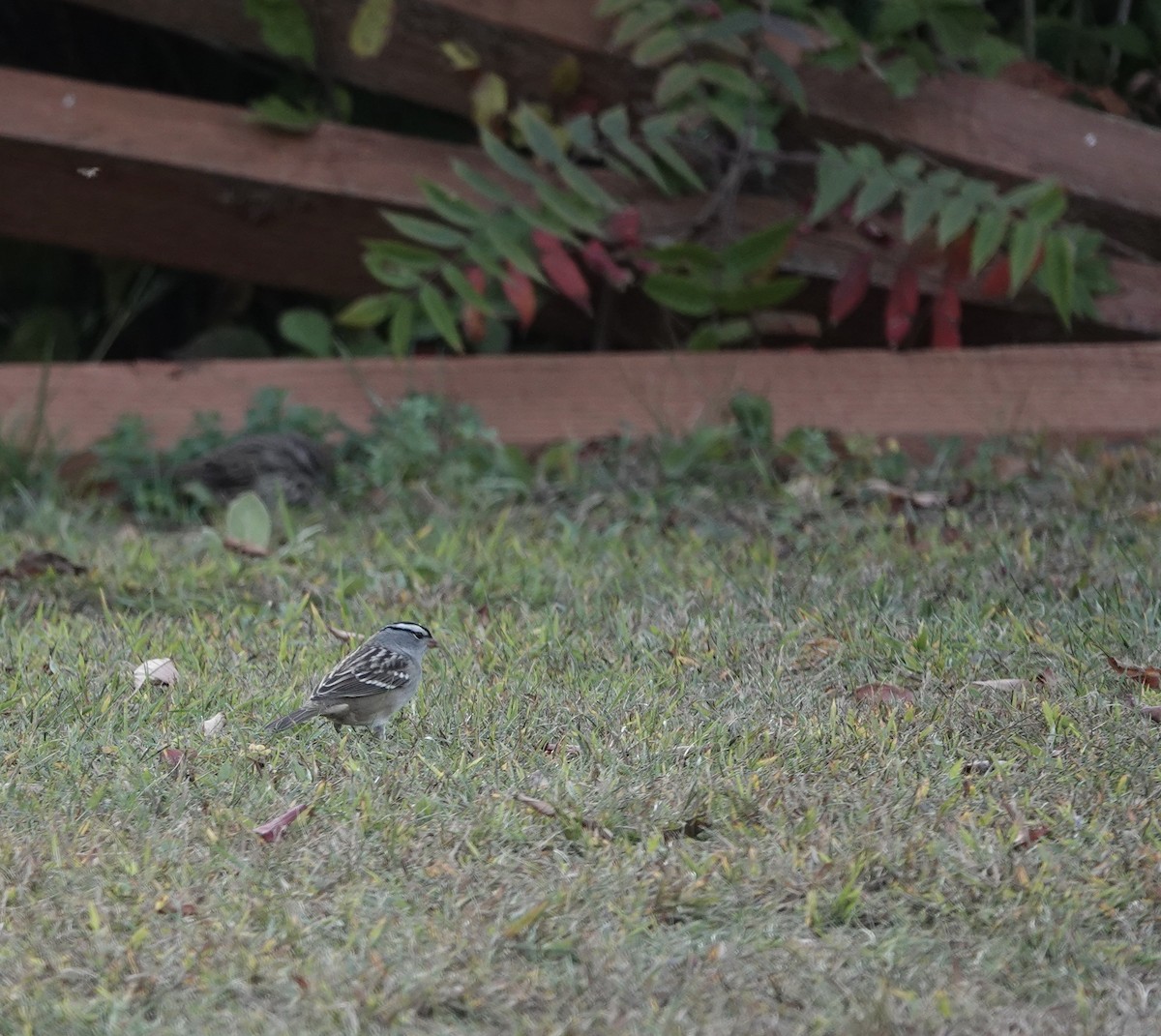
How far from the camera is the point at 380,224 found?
22.9 ft

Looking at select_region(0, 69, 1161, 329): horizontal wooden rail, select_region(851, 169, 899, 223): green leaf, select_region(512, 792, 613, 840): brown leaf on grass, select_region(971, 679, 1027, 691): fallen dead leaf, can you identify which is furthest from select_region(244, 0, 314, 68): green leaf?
select_region(512, 792, 613, 840): brown leaf on grass

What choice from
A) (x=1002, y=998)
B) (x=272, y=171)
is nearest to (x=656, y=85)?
(x=272, y=171)

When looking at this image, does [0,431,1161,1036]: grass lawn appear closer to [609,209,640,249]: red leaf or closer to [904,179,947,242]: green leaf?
[904,179,947,242]: green leaf

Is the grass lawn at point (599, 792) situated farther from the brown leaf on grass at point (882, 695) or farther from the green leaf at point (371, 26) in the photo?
the green leaf at point (371, 26)

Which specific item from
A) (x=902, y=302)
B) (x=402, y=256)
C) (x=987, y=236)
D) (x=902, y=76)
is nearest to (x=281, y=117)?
(x=402, y=256)

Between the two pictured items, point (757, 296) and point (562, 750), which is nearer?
point (562, 750)

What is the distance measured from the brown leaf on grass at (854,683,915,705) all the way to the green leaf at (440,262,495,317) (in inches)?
107

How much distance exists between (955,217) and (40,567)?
366 centimetres

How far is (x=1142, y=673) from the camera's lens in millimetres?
4293

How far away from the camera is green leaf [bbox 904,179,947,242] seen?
20.5 feet

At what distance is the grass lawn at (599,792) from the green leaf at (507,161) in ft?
5.19

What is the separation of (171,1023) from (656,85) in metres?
5.02

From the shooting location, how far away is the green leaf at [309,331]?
23.8ft

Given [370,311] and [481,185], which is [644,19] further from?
[370,311]
